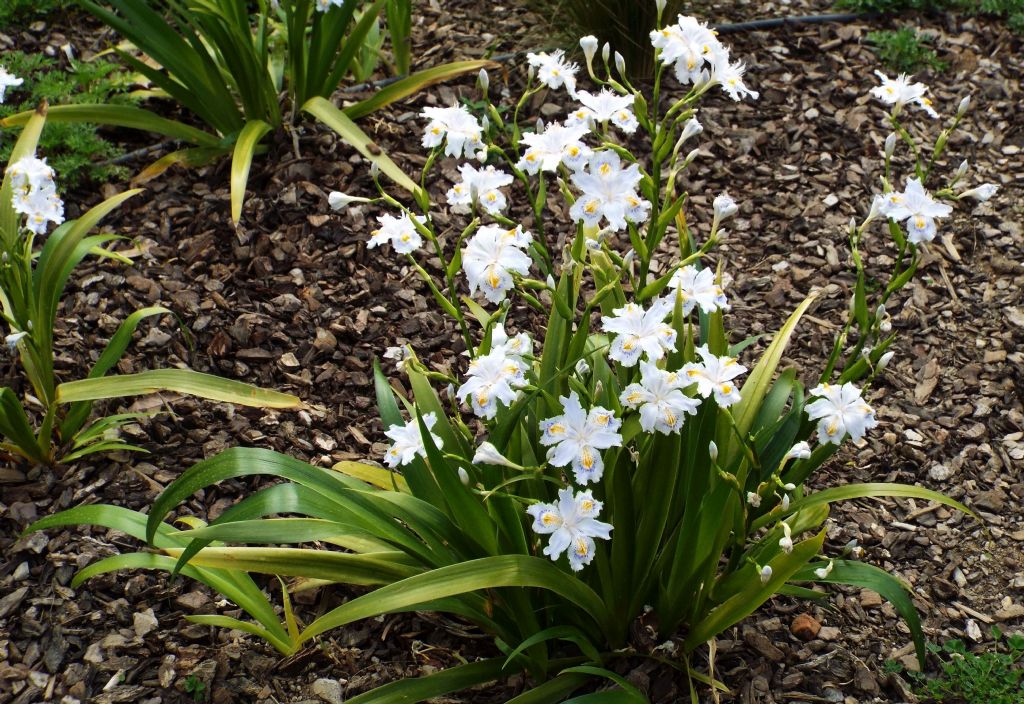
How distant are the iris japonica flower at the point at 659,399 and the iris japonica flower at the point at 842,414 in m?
0.30

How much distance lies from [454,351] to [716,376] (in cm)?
131

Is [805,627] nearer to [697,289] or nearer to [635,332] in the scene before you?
[697,289]

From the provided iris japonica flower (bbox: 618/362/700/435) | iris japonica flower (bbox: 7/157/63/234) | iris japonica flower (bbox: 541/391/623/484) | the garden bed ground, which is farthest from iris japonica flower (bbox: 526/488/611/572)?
iris japonica flower (bbox: 7/157/63/234)

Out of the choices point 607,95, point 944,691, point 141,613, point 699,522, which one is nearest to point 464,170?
point 607,95

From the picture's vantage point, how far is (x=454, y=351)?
9.27 feet

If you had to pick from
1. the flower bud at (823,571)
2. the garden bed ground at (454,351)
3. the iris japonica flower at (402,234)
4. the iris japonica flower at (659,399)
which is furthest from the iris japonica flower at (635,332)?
the garden bed ground at (454,351)

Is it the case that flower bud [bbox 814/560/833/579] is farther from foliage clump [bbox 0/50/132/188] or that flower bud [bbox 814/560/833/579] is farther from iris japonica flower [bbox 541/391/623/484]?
foliage clump [bbox 0/50/132/188]

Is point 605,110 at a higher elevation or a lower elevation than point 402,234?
higher

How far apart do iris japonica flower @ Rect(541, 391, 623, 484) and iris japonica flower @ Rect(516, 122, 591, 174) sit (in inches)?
15.9

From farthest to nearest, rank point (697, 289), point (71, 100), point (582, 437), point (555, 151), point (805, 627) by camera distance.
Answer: point (71, 100) → point (805, 627) → point (697, 289) → point (555, 151) → point (582, 437)

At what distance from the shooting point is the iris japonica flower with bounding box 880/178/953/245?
5.48 ft

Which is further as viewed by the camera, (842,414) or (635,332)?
(842,414)

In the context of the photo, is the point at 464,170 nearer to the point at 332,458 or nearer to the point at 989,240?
the point at 332,458

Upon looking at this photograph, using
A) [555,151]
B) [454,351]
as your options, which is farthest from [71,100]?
[555,151]
